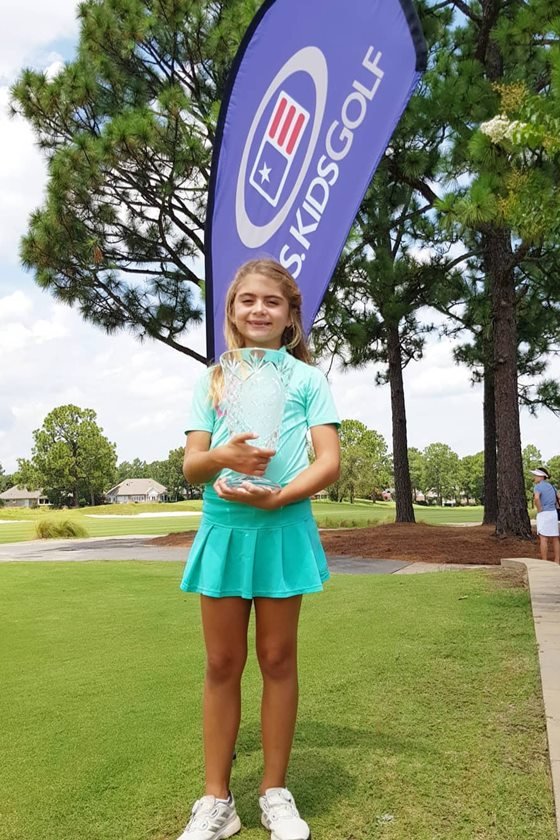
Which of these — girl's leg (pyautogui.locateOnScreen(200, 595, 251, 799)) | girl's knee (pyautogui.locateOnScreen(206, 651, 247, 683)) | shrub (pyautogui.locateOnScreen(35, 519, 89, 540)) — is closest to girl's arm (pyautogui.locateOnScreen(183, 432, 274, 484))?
girl's leg (pyautogui.locateOnScreen(200, 595, 251, 799))

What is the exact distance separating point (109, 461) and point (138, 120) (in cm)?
5818

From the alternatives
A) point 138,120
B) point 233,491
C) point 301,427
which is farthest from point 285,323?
point 138,120

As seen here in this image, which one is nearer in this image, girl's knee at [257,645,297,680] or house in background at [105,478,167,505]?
girl's knee at [257,645,297,680]

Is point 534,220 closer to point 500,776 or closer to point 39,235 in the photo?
point 500,776

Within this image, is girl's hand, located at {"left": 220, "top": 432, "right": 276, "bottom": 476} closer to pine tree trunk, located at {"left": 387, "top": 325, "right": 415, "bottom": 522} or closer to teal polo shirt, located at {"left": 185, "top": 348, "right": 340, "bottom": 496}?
teal polo shirt, located at {"left": 185, "top": 348, "right": 340, "bottom": 496}

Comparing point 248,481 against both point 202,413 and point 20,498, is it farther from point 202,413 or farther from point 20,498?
point 20,498

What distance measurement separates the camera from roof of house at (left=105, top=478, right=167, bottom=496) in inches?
4240

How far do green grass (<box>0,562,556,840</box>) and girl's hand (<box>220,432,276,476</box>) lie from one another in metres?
1.10

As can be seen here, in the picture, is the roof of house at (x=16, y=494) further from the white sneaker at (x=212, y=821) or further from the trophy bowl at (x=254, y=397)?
the trophy bowl at (x=254, y=397)

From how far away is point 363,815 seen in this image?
7.50 ft

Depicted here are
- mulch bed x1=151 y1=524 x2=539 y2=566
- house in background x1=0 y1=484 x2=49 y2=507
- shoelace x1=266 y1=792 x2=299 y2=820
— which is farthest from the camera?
house in background x1=0 y1=484 x2=49 y2=507

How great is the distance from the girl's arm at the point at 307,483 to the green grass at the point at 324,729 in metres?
1.00

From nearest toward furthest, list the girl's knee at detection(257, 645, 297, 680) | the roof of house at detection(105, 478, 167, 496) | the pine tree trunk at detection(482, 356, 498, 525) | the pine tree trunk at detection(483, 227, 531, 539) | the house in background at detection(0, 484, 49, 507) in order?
the girl's knee at detection(257, 645, 297, 680) → the pine tree trunk at detection(483, 227, 531, 539) → the pine tree trunk at detection(482, 356, 498, 525) → the roof of house at detection(105, 478, 167, 496) → the house in background at detection(0, 484, 49, 507)

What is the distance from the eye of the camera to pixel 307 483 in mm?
2162
